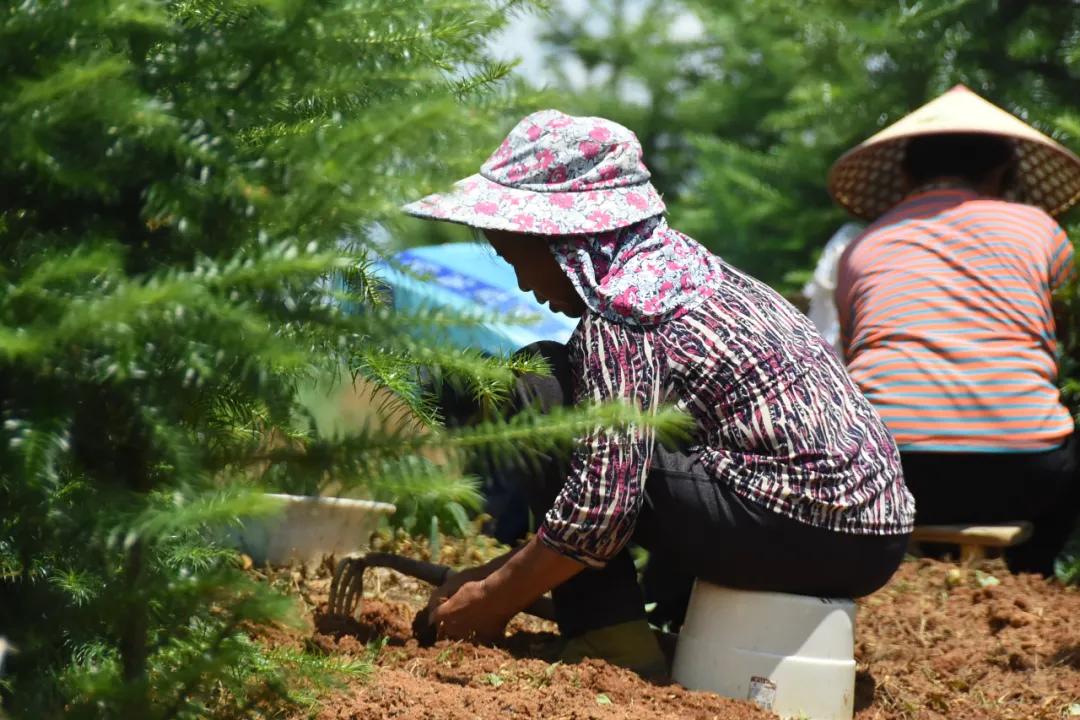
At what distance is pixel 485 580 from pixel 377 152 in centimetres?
133

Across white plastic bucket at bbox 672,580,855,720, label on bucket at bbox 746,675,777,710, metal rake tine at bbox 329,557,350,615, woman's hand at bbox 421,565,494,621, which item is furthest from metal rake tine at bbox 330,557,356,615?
label on bucket at bbox 746,675,777,710

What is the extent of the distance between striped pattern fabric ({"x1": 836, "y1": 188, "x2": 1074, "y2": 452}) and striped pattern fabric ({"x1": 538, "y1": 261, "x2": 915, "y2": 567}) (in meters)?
1.10

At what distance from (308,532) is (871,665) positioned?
4.46 ft

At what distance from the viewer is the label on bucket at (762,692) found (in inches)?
97.6

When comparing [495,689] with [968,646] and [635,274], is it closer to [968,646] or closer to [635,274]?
[635,274]

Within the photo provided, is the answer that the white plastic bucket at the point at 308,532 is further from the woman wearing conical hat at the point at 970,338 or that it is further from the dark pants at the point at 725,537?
the woman wearing conical hat at the point at 970,338

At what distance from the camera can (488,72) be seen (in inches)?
83.7

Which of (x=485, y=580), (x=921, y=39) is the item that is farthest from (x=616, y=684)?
(x=921, y=39)

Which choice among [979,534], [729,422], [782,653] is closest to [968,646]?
[979,534]

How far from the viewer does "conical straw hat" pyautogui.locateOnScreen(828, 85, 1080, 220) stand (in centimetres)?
392

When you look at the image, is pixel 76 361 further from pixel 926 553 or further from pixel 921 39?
pixel 921 39

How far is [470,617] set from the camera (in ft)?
8.61

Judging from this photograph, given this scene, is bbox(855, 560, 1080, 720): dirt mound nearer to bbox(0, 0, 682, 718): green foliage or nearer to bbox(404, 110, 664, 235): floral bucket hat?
bbox(404, 110, 664, 235): floral bucket hat

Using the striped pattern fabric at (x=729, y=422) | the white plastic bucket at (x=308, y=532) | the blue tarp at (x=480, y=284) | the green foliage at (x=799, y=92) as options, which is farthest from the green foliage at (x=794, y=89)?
the white plastic bucket at (x=308, y=532)
